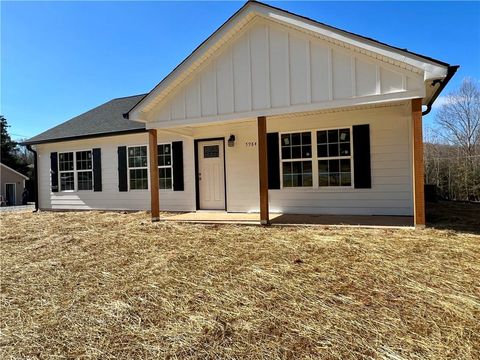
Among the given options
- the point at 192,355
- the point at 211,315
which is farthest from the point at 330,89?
the point at 192,355

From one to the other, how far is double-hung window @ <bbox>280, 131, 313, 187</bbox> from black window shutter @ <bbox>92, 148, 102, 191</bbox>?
6.60m

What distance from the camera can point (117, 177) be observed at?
36.5 feet

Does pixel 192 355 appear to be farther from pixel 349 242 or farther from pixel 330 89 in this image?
pixel 330 89

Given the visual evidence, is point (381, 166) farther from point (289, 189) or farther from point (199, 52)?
point (199, 52)

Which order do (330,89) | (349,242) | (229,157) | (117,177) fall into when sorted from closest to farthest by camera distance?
(349,242), (330,89), (229,157), (117,177)

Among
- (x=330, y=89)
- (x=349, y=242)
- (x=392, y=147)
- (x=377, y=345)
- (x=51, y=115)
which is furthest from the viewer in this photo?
(x=51, y=115)

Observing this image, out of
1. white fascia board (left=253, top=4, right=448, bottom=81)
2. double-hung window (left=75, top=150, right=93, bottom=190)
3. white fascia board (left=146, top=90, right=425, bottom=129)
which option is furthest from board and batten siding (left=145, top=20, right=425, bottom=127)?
double-hung window (left=75, top=150, right=93, bottom=190)

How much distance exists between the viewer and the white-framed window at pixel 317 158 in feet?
27.1

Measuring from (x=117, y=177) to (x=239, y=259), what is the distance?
789 centimetres

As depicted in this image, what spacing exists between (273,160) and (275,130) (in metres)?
0.83

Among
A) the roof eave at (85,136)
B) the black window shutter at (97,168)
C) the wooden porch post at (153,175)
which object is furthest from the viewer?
the black window shutter at (97,168)

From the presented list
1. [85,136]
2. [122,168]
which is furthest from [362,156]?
[85,136]

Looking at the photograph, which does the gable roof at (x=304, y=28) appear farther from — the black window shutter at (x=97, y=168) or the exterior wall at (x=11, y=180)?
the exterior wall at (x=11, y=180)

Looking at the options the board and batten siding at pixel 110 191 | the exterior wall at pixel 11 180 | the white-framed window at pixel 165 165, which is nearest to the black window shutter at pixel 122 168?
the board and batten siding at pixel 110 191
